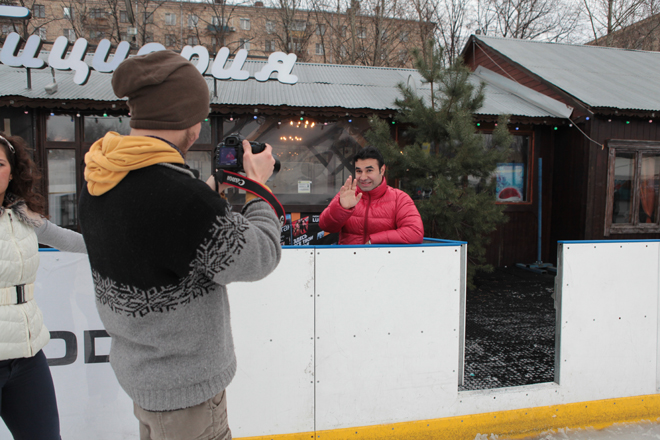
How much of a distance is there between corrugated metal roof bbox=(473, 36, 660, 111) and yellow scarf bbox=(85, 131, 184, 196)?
789 cm

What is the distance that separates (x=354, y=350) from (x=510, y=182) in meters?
6.91

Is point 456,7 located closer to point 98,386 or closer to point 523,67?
point 523,67

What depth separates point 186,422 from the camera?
3.44 ft

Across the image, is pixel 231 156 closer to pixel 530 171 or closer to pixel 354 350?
pixel 354 350

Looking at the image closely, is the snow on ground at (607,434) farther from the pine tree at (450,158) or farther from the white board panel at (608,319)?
the pine tree at (450,158)

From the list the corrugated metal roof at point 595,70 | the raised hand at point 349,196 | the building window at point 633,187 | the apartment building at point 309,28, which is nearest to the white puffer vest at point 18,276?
the raised hand at point 349,196

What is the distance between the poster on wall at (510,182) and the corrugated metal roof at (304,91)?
1.17 m

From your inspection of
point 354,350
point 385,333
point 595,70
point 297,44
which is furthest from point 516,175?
point 297,44

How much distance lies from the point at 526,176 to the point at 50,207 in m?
8.86

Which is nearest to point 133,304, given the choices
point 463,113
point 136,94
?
point 136,94

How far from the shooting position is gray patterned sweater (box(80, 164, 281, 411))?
0.94 m

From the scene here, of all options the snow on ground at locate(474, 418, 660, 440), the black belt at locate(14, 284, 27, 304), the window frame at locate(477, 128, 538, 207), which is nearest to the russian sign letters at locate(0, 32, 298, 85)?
the black belt at locate(14, 284, 27, 304)

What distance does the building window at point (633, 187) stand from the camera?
24.2 feet

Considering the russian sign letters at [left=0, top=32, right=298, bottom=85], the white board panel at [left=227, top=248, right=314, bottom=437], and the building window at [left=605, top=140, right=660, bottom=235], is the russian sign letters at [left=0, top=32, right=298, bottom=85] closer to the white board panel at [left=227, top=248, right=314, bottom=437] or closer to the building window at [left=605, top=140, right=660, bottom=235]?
the white board panel at [left=227, top=248, right=314, bottom=437]
